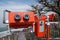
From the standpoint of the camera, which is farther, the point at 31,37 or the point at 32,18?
the point at 31,37

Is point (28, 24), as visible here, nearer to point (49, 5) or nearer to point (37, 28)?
point (37, 28)

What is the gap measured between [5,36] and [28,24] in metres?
0.64

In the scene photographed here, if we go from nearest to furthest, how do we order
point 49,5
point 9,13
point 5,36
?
point 9,13 → point 5,36 → point 49,5

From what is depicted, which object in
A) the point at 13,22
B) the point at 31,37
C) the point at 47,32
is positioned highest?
the point at 13,22

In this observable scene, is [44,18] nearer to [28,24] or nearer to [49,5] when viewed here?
[28,24]

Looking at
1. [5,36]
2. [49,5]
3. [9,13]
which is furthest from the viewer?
[49,5]

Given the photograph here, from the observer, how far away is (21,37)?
170 centimetres

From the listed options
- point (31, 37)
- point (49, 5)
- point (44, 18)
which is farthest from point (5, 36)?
point (49, 5)

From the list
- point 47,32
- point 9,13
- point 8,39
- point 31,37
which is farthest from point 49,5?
point 9,13

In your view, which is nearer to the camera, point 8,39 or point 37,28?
point 37,28

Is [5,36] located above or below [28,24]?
below

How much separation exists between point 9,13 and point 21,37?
1.06 feet

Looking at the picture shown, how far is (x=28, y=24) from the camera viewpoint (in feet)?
5.01

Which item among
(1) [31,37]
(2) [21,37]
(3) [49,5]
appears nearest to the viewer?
(2) [21,37]
